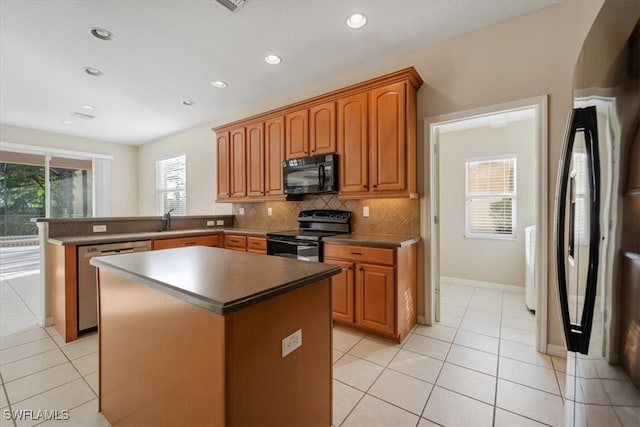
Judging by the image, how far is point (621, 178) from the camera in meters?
0.72

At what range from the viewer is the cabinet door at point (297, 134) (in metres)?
3.34

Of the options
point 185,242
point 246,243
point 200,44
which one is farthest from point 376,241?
point 200,44

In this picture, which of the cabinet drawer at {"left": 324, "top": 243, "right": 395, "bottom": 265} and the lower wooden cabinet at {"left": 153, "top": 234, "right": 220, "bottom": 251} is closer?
the cabinet drawer at {"left": 324, "top": 243, "right": 395, "bottom": 265}

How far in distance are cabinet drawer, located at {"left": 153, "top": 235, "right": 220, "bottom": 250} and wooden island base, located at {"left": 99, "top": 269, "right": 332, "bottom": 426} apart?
1709 millimetres

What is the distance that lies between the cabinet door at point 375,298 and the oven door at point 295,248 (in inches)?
19.5

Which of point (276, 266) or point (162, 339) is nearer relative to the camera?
point (162, 339)

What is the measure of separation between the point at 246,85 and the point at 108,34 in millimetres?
1483

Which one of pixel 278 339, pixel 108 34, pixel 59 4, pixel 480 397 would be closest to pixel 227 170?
pixel 108 34

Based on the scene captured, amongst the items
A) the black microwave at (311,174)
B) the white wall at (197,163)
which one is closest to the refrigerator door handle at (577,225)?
the black microwave at (311,174)

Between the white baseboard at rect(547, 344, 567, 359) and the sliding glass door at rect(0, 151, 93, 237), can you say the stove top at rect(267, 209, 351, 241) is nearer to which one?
the white baseboard at rect(547, 344, 567, 359)

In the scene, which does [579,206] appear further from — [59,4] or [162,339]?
[59,4]

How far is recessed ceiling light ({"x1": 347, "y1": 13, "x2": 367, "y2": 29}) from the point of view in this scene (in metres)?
2.34

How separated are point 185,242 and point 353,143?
236 cm

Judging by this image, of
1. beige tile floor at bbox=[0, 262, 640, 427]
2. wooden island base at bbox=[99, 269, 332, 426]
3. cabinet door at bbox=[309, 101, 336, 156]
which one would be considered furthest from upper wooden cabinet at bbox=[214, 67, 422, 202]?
wooden island base at bbox=[99, 269, 332, 426]
